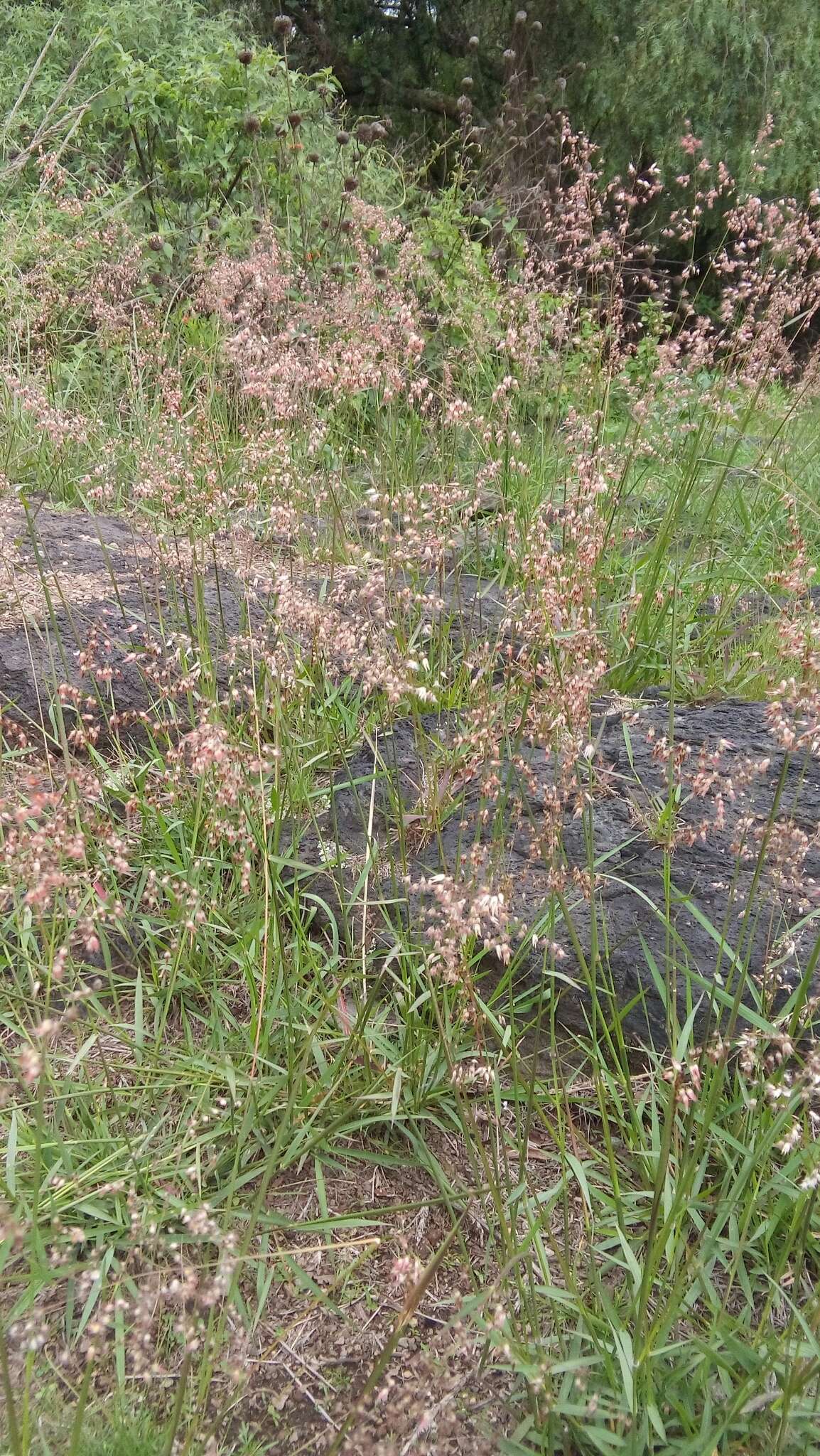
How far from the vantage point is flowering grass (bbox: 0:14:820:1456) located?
124cm

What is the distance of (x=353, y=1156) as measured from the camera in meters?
1.67

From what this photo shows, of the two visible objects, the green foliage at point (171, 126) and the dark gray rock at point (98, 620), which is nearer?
the dark gray rock at point (98, 620)

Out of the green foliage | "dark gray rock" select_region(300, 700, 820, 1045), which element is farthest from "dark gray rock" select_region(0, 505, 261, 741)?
the green foliage

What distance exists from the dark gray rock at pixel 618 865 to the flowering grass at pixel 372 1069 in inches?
1.5

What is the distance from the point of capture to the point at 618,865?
6.46 ft

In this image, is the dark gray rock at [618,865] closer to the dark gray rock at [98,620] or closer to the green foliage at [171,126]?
the dark gray rock at [98,620]

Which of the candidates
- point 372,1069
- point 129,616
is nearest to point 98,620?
point 129,616

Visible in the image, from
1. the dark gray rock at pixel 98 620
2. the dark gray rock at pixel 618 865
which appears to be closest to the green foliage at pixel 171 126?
the dark gray rock at pixel 98 620

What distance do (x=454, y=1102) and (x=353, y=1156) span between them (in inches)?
8.0

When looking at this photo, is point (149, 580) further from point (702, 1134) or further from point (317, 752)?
point (702, 1134)

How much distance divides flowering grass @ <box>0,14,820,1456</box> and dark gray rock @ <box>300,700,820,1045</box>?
38 mm

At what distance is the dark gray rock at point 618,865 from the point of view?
171 centimetres

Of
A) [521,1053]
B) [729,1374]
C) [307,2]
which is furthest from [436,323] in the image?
[307,2]

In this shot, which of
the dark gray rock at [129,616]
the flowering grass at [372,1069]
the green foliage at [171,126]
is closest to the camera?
the flowering grass at [372,1069]
